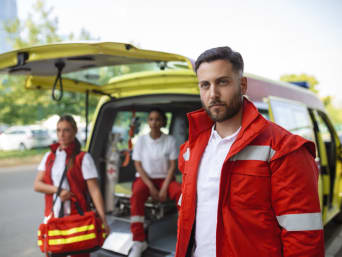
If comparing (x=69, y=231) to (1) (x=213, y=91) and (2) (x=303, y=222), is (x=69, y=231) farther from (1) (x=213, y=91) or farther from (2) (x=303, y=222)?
(2) (x=303, y=222)

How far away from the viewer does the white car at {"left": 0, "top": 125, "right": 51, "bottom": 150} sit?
17422 mm

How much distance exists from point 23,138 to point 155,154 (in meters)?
15.8

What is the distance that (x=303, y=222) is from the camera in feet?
4.29

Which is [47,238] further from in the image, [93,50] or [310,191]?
[310,191]

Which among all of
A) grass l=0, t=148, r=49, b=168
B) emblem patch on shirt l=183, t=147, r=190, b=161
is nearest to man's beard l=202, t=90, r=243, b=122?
emblem patch on shirt l=183, t=147, r=190, b=161

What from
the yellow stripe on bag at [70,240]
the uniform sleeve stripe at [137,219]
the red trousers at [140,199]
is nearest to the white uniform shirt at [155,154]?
the red trousers at [140,199]

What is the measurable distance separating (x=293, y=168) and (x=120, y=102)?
3136 millimetres

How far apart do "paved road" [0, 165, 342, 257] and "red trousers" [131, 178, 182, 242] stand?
155cm

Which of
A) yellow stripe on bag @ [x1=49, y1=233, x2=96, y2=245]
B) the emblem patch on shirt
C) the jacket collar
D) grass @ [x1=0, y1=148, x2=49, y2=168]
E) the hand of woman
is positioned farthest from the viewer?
grass @ [x1=0, y1=148, x2=49, y2=168]

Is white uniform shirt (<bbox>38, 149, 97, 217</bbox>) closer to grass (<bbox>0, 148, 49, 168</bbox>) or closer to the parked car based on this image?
the parked car

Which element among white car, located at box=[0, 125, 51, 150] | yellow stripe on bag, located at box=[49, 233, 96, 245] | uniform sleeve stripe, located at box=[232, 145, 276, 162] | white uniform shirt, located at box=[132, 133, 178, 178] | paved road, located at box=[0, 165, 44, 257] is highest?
uniform sleeve stripe, located at box=[232, 145, 276, 162]

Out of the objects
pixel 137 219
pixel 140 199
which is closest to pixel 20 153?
pixel 140 199

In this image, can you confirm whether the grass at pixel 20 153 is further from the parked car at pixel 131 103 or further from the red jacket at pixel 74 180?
the red jacket at pixel 74 180

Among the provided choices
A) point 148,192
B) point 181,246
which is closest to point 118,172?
point 148,192
